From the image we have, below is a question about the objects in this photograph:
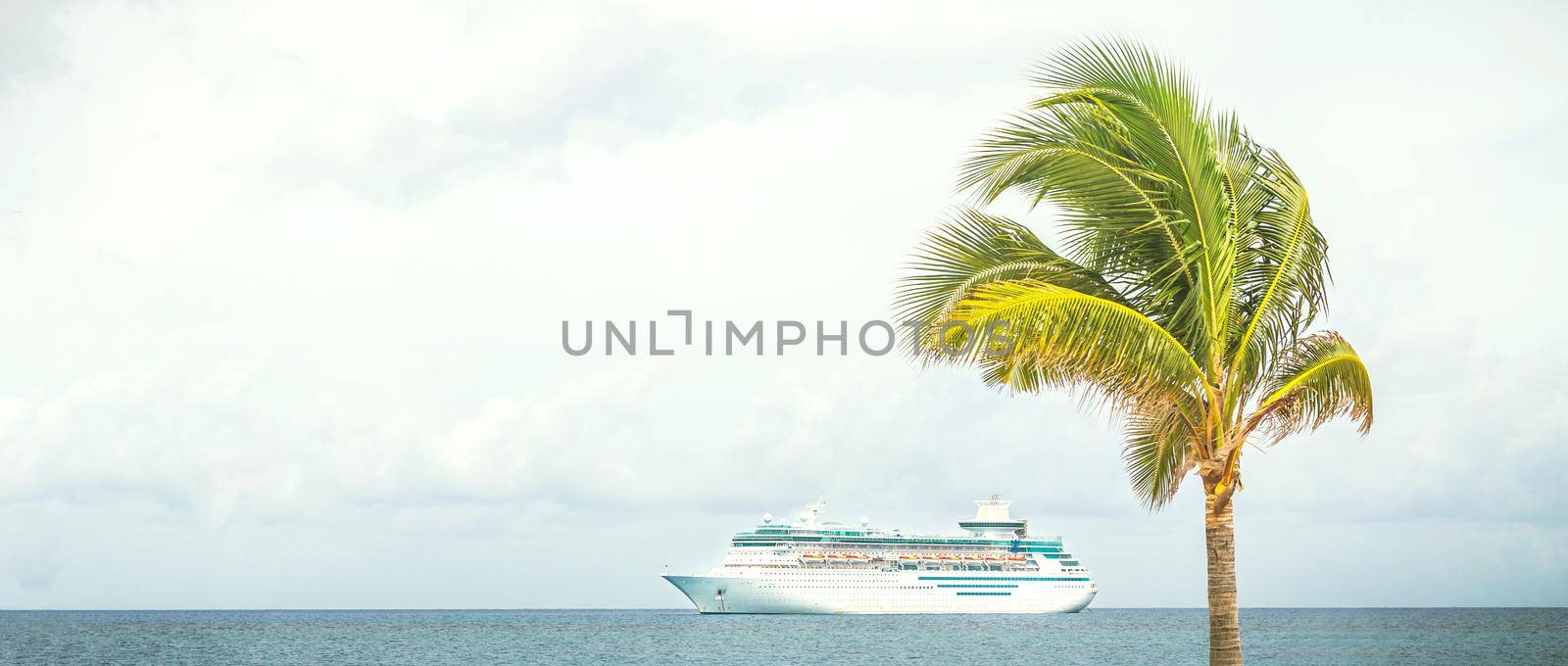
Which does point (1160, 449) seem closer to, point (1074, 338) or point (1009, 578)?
point (1074, 338)

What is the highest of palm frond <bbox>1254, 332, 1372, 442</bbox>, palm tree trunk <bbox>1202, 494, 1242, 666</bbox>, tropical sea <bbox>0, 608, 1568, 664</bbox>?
palm frond <bbox>1254, 332, 1372, 442</bbox>

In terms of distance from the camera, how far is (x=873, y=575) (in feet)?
230

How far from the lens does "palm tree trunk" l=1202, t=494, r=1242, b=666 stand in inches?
296

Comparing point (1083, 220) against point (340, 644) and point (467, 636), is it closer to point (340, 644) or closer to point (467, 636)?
point (340, 644)

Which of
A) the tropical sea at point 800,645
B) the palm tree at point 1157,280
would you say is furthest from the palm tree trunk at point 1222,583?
the tropical sea at point 800,645

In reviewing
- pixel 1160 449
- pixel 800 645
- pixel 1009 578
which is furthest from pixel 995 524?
pixel 1160 449

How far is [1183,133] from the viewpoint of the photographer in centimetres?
768

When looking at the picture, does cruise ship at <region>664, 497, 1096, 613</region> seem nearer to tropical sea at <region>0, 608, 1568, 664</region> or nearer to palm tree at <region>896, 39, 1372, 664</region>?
tropical sea at <region>0, 608, 1568, 664</region>

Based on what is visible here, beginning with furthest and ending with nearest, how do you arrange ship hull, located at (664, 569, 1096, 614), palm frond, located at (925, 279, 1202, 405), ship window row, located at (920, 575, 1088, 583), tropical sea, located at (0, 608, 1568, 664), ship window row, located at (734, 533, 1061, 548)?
ship window row, located at (920, 575, 1088, 583) < ship window row, located at (734, 533, 1061, 548) < ship hull, located at (664, 569, 1096, 614) < tropical sea, located at (0, 608, 1568, 664) < palm frond, located at (925, 279, 1202, 405)

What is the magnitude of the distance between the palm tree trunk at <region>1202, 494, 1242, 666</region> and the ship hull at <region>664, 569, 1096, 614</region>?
62.2m

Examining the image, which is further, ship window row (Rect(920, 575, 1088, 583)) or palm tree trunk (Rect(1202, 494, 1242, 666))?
ship window row (Rect(920, 575, 1088, 583))

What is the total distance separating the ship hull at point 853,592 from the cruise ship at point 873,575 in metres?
0.05

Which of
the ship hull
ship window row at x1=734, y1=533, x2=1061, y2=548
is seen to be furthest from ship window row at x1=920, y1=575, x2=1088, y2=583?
ship window row at x1=734, y1=533, x2=1061, y2=548

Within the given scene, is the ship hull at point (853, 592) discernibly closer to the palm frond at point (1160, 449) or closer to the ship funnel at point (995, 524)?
the ship funnel at point (995, 524)
